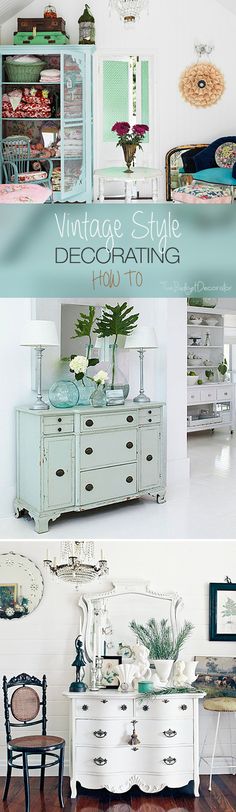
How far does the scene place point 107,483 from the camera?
2.44m

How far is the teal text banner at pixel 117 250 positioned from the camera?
1804 millimetres

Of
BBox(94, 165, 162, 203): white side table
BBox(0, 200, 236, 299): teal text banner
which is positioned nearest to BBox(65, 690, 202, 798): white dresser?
BBox(0, 200, 236, 299): teal text banner

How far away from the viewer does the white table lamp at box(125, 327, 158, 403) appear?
2.11m

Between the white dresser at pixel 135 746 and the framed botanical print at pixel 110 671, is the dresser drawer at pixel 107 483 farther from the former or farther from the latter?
the framed botanical print at pixel 110 671

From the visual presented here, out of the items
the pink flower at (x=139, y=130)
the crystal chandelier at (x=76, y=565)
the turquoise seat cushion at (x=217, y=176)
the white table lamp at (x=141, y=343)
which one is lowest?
the crystal chandelier at (x=76, y=565)

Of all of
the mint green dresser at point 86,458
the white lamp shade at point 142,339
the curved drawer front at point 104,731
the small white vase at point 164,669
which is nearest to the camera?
the white lamp shade at point 142,339

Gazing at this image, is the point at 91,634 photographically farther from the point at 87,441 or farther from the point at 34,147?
the point at 34,147

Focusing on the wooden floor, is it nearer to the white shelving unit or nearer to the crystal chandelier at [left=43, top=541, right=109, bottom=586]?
the crystal chandelier at [left=43, top=541, right=109, bottom=586]

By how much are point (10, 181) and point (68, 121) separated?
0.16 m

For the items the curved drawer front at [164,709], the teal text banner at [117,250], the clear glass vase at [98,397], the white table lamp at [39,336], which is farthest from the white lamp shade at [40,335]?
→ the curved drawer front at [164,709]

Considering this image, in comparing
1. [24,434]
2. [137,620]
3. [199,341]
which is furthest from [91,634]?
[199,341]

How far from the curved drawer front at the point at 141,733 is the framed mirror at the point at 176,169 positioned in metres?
3.17

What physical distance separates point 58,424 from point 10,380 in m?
0.37

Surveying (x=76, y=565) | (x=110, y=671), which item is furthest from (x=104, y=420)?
(x=110, y=671)
